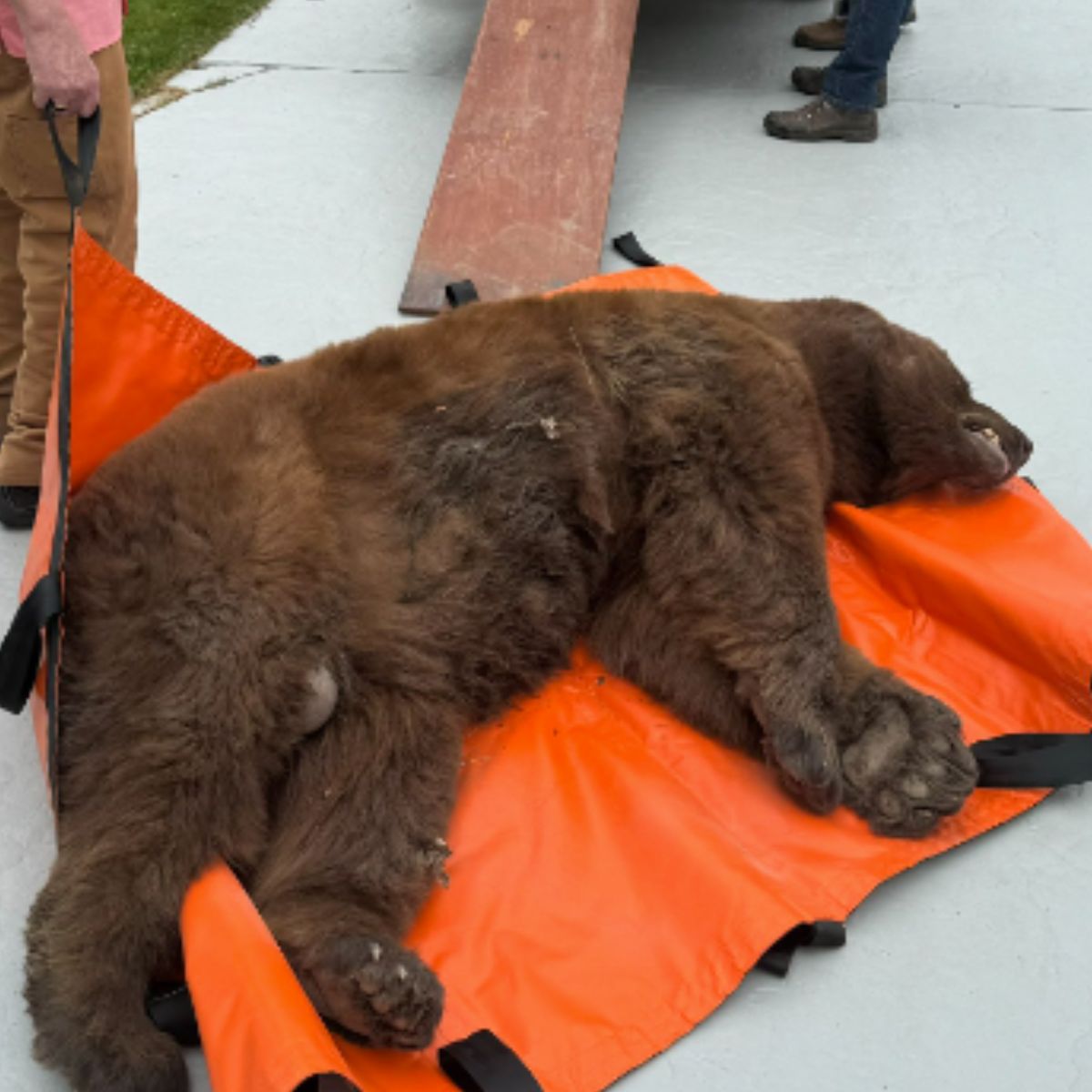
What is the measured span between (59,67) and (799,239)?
3.44 meters

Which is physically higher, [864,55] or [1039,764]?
[864,55]

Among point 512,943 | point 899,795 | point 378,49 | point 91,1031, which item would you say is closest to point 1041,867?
point 899,795

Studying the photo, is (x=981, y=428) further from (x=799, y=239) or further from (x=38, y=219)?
(x=38, y=219)

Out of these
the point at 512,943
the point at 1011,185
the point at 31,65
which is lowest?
the point at 512,943

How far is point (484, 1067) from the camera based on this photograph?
2422mm

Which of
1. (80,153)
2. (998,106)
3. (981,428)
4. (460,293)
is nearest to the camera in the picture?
(80,153)

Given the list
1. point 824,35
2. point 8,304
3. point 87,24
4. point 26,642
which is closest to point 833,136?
point 824,35

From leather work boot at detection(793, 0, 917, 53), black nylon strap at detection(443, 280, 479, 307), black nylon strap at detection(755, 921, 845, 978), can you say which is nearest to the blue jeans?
leather work boot at detection(793, 0, 917, 53)

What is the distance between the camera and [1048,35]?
7.61 m

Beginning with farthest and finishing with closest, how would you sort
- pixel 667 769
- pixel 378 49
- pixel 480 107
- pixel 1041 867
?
pixel 378 49 → pixel 480 107 → pixel 667 769 → pixel 1041 867

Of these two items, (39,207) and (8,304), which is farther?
(8,304)

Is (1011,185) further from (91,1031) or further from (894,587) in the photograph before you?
(91,1031)

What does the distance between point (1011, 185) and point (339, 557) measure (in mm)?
4490

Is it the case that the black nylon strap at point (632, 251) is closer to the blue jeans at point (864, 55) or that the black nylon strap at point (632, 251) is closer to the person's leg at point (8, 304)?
the blue jeans at point (864, 55)
